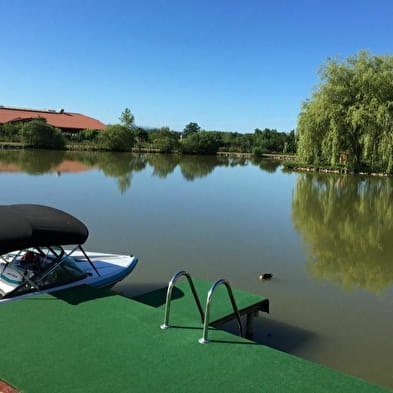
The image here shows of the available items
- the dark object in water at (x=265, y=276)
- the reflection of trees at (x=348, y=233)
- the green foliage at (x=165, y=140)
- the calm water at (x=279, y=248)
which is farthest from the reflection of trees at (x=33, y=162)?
the green foliage at (x=165, y=140)

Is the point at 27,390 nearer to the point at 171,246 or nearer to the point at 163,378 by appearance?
the point at 163,378

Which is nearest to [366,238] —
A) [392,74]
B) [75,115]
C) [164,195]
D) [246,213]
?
[246,213]

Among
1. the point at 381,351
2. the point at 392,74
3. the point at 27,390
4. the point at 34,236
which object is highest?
the point at 392,74

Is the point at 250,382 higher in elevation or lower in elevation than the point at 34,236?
lower

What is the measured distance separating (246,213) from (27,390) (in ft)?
39.3

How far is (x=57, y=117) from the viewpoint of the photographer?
80125 mm

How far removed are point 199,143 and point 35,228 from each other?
6421 centimetres

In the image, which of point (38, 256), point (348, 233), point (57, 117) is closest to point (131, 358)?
point (38, 256)

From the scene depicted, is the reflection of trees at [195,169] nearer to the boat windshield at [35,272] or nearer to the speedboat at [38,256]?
the speedboat at [38,256]

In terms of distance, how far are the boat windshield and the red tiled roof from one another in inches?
2855

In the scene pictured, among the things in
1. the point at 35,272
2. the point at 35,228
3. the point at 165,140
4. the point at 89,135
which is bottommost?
the point at 35,272

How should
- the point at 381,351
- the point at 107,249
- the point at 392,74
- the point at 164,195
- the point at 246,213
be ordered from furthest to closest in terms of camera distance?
the point at 392,74 → the point at 164,195 → the point at 246,213 → the point at 107,249 → the point at 381,351

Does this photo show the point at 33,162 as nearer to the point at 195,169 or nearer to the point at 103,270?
the point at 195,169

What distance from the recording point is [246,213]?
14703 mm
